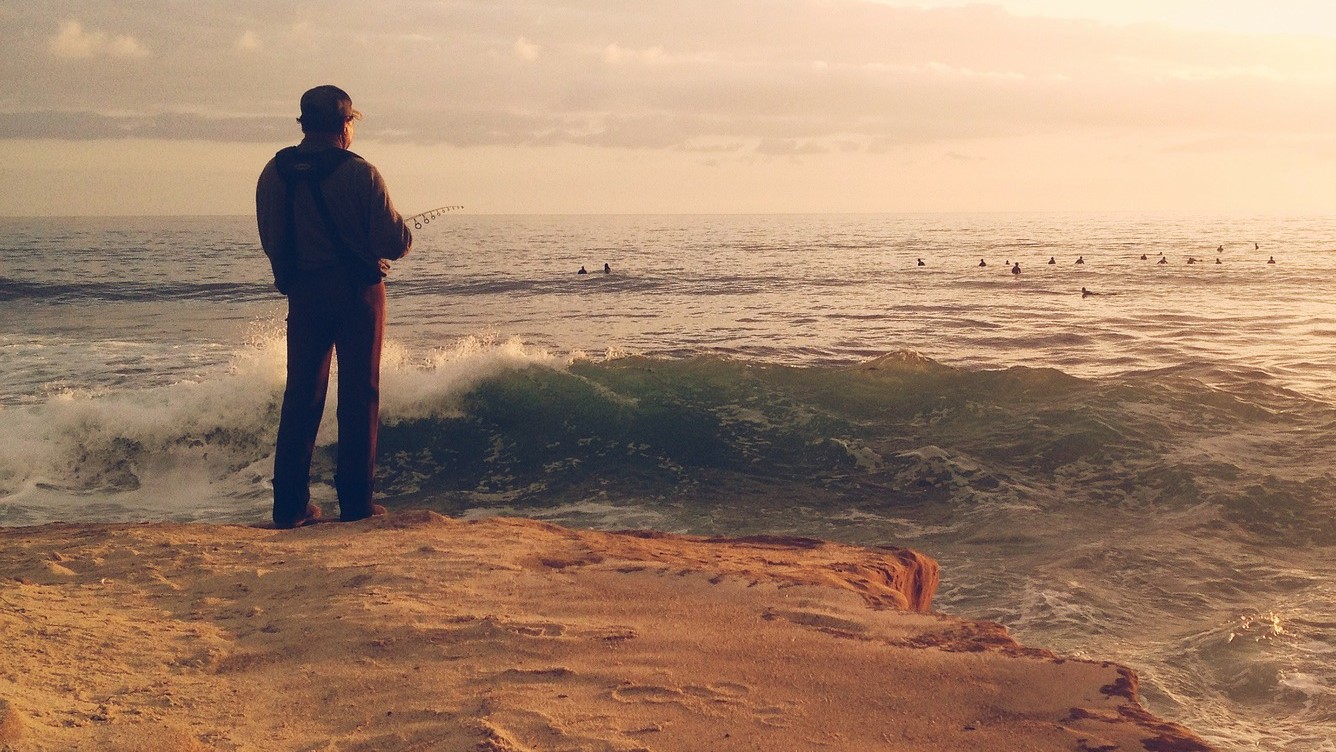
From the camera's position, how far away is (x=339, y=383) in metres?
5.62

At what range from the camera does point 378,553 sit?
4.89 meters

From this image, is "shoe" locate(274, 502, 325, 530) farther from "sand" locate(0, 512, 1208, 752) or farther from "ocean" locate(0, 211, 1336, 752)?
"ocean" locate(0, 211, 1336, 752)

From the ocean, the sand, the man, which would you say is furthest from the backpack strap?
the ocean

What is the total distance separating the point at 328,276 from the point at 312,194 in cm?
44

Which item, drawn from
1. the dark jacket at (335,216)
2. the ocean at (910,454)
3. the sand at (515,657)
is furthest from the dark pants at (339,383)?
the ocean at (910,454)

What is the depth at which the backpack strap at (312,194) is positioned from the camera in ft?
17.4

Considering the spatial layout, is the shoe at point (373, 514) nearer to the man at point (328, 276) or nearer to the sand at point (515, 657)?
the man at point (328, 276)

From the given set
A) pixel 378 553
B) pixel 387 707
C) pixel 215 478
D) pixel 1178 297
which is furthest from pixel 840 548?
pixel 1178 297

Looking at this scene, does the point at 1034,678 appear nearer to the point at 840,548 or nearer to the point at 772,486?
the point at 840,548

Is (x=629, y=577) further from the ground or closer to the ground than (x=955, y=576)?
further from the ground

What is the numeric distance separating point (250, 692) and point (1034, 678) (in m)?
2.66

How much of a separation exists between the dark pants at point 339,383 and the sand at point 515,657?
0.70 m

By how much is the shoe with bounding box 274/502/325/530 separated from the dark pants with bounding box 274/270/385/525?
0.8 inches

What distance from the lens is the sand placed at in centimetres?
307
